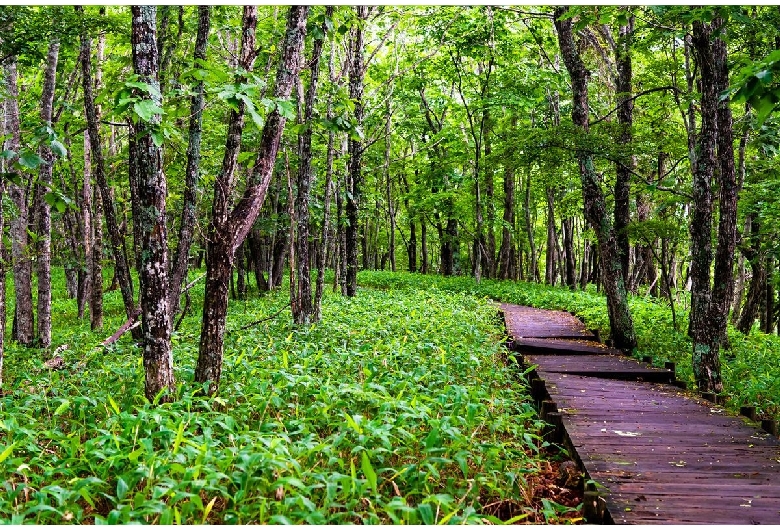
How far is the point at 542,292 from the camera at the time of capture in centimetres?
2083

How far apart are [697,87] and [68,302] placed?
72.9 feet

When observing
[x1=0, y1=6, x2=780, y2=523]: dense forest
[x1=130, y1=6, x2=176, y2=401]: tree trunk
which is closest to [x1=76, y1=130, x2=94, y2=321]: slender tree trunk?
[x1=0, y1=6, x2=780, y2=523]: dense forest

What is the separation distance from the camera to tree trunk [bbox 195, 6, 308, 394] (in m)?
5.87

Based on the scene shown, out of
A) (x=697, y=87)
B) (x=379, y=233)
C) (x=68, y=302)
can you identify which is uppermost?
(x=697, y=87)

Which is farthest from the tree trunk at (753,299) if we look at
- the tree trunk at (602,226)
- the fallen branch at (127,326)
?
the fallen branch at (127,326)

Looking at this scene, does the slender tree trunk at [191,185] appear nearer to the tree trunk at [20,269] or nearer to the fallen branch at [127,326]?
the fallen branch at [127,326]

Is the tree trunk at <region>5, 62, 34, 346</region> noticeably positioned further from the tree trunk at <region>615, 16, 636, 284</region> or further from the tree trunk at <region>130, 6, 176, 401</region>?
the tree trunk at <region>615, 16, 636, 284</region>

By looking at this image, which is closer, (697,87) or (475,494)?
(475,494)

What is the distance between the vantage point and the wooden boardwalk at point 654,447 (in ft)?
14.3

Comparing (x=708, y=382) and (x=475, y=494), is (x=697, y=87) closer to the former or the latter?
(x=708, y=382)

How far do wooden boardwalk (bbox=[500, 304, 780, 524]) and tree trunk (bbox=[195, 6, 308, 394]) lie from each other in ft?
12.1

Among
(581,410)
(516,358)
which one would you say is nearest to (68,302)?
(516,358)

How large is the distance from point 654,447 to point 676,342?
23.9 feet

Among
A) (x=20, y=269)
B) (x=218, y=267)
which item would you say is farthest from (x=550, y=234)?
(x=218, y=267)
